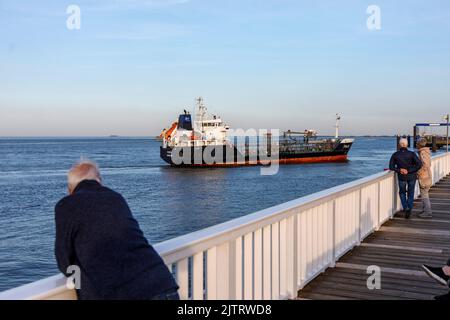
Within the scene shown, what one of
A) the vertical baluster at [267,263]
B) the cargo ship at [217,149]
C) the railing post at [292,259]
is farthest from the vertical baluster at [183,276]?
the cargo ship at [217,149]

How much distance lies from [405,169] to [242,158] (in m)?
66.4

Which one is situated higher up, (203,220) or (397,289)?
(397,289)

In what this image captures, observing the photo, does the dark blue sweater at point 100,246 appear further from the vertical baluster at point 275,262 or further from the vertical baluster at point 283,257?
the vertical baluster at point 283,257

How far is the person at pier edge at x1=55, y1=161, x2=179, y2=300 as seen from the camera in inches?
84.4

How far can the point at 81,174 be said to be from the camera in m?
2.34

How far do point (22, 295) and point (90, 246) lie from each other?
0.35 m

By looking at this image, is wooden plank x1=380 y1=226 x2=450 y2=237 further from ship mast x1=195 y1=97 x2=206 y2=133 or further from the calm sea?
ship mast x1=195 y1=97 x2=206 y2=133

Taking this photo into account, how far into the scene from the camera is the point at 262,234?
12.7 ft

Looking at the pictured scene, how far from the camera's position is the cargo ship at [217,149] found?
72188 mm

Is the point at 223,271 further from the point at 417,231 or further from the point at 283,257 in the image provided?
the point at 417,231
